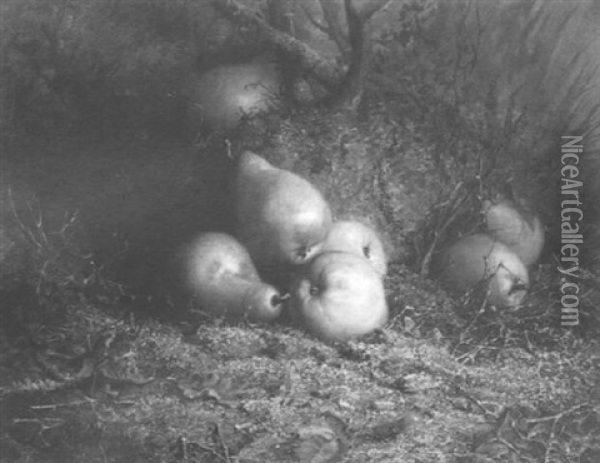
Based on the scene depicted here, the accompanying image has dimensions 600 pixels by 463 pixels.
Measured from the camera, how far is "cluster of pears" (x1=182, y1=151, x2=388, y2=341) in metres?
2.12

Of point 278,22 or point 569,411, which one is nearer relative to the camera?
point 278,22

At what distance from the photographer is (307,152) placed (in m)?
2.14

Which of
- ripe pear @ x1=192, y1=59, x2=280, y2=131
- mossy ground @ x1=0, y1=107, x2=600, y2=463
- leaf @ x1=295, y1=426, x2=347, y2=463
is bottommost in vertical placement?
leaf @ x1=295, y1=426, x2=347, y2=463

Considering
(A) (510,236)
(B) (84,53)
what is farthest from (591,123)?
(B) (84,53)

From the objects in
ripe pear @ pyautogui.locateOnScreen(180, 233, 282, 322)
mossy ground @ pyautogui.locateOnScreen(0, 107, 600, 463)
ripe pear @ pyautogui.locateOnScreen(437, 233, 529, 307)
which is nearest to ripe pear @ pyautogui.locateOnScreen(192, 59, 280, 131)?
mossy ground @ pyautogui.locateOnScreen(0, 107, 600, 463)

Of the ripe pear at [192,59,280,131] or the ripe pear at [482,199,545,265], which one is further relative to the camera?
the ripe pear at [482,199,545,265]

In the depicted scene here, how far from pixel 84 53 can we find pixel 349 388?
1147 millimetres

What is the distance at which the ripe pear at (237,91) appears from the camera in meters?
2.11

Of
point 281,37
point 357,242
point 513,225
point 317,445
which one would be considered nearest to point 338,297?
point 357,242

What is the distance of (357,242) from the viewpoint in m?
2.16

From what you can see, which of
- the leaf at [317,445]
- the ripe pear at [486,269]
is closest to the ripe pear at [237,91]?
the ripe pear at [486,269]

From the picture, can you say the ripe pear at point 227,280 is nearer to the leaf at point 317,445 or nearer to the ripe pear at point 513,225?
the leaf at point 317,445

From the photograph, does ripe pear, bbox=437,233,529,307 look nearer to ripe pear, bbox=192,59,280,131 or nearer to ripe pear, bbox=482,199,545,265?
ripe pear, bbox=482,199,545,265

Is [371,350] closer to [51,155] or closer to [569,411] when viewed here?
[569,411]
